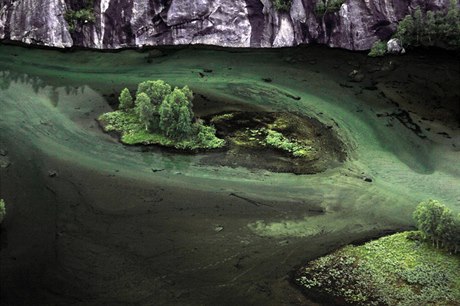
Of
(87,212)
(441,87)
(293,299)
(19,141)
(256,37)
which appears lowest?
(293,299)

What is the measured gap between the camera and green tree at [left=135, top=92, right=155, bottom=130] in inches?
1647

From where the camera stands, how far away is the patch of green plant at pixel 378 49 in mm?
53062

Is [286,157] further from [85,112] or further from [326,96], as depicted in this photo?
[85,112]

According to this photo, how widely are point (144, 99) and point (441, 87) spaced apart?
27265 mm

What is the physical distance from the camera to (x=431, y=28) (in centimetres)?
5228

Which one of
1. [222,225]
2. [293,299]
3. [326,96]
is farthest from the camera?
[326,96]

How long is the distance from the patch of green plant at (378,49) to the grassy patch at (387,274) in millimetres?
24674

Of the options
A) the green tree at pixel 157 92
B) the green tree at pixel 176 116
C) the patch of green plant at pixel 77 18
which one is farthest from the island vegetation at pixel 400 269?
the patch of green plant at pixel 77 18

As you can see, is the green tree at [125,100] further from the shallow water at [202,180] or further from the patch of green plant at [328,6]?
the patch of green plant at [328,6]

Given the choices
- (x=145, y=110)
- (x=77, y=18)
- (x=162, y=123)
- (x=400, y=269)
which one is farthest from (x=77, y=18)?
(x=400, y=269)

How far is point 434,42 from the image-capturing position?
5391 cm

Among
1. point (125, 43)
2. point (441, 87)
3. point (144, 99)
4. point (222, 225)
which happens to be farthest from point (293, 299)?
point (125, 43)

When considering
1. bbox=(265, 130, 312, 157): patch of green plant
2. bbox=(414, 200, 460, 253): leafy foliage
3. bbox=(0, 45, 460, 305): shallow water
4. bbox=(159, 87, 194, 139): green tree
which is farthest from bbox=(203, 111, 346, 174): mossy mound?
bbox=(414, 200, 460, 253): leafy foliage

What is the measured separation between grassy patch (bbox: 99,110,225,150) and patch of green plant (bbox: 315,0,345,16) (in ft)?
65.6
